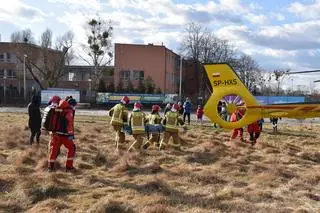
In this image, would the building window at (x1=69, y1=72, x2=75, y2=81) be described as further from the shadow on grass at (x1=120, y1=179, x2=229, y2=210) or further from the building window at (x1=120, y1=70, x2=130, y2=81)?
the shadow on grass at (x1=120, y1=179, x2=229, y2=210)

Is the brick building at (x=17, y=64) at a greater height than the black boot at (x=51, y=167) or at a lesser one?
greater

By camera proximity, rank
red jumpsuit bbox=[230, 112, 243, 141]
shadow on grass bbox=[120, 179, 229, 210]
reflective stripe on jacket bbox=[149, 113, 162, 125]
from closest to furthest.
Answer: shadow on grass bbox=[120, 179, 229, 210], reflective stripe on jacket bbox=[149, 113, 162, 125], red jumpsuit bbox=[230, 112, 243, 141]

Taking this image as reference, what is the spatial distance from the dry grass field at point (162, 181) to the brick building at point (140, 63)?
59.1 meters

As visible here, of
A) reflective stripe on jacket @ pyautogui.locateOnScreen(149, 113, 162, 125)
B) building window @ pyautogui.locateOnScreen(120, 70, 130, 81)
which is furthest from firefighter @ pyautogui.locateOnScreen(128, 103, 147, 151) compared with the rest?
building window @ pyautogui.locateOnScreen(120, 70, 130, 81)

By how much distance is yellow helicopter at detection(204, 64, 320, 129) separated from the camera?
17.4 metres

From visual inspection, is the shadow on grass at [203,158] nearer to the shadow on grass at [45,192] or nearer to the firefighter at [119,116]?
→ the firefighter at [119,116]

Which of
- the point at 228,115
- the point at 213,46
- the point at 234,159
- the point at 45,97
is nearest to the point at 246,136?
the point at 228,115

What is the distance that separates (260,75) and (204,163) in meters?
87.4

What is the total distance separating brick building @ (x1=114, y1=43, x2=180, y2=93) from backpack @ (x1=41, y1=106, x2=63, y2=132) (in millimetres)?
63067

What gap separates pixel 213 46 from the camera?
272 feet

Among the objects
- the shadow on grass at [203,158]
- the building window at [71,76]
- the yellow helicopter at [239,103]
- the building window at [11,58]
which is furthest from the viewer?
the building window at [71,76]

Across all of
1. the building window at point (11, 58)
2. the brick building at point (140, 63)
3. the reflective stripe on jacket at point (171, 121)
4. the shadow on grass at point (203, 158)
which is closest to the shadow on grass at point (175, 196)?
the shadow on grass at point (203, 158)

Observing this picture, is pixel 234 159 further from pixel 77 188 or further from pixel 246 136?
pixel 246 136

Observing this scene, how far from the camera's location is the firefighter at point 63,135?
465 inches
